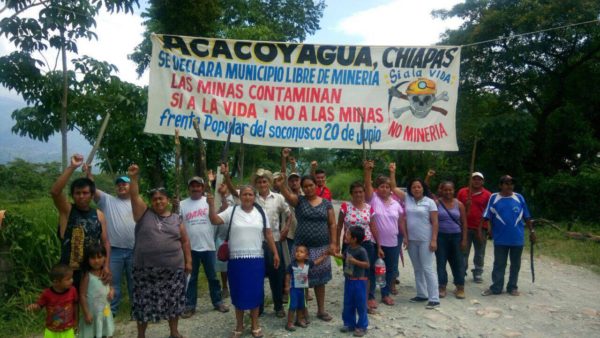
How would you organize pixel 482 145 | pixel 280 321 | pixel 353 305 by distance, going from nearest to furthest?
pixel 353 305
pixel 280 321
pixel 482 145

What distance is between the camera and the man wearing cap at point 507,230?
19.1 ft

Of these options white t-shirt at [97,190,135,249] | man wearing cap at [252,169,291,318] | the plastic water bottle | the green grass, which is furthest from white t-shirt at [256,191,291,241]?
the green grass

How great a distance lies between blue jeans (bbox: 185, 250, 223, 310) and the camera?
519cm

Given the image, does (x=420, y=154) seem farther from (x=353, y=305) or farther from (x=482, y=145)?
(x=353, y=305)

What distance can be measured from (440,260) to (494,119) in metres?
8.78

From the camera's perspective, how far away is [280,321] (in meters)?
4.95

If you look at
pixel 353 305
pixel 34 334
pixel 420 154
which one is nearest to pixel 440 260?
pixel 353 305

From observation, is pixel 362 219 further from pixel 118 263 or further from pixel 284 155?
pixel 118 263

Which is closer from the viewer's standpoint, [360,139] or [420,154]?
[360,139]

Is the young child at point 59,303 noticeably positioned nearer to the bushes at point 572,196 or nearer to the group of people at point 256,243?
the group of people at point 256,243

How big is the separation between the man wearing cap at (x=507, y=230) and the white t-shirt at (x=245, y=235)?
310cm

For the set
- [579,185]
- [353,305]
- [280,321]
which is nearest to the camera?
[353,305]

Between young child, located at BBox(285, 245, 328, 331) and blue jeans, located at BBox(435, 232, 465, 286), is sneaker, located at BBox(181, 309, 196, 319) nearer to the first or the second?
young child, located at BBox(285, 245, 328, 331)

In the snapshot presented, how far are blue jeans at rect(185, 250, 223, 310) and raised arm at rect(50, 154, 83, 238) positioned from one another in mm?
1598
